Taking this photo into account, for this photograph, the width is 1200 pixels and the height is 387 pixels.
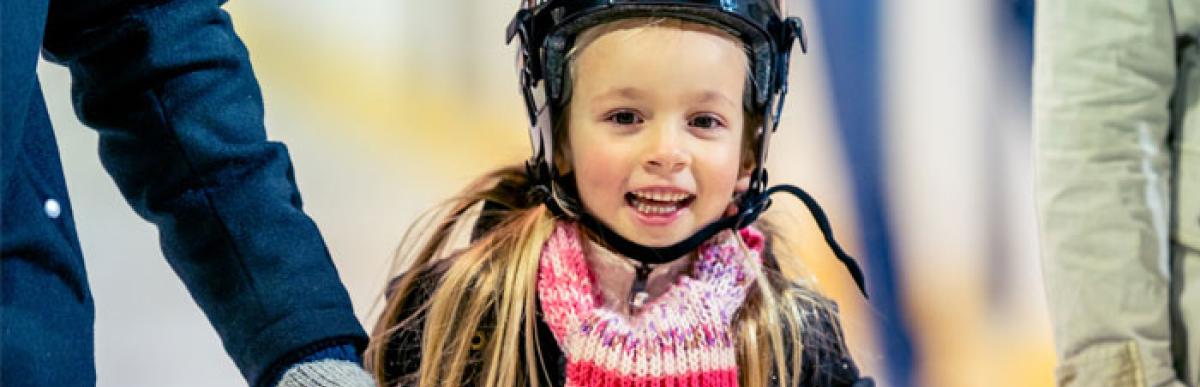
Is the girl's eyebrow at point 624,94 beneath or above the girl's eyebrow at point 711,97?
above

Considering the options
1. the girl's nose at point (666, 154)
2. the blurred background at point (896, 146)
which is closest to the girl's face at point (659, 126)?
the girl's nose at point (666, 154)

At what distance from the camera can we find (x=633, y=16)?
1.57 metres

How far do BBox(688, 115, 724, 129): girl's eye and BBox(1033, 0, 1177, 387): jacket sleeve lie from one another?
0.51 m

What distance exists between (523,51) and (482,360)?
0.40 meters

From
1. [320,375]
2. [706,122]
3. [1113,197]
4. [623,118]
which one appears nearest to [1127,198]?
[1113,197]

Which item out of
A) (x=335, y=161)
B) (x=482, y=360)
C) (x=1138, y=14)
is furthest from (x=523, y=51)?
(x=1138, y=14)

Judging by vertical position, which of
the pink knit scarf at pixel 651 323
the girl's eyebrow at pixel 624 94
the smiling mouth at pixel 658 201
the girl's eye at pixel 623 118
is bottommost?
the pink knit scarf at pixel 651 323

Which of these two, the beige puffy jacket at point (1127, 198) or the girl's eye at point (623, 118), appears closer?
the girl's eye at point (623, 118)

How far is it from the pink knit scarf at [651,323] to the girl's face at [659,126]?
0.25ft

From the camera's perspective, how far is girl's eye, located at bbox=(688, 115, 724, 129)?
1.58 metres

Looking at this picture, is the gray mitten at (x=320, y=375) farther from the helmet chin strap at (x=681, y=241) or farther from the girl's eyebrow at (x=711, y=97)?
the girl's eyebrow at (x=711, y=97)

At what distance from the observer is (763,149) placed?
1.64 m

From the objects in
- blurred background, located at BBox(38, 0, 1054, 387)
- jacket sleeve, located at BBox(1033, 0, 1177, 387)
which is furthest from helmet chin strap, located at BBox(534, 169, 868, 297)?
blurred background, located at BBox(38, 0, 1054, 387)

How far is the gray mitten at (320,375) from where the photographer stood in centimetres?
125
